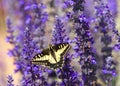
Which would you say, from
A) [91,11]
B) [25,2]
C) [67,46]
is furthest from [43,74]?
[25,2]

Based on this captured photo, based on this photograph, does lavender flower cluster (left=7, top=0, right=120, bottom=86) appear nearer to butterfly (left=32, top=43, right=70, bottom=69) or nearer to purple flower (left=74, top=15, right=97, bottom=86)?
purple flower (left=74, top=15, right=97, bottom=86)

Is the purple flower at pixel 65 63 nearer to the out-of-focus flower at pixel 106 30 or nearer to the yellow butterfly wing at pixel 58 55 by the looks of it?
the yellow butterfly wing at pixel 58 55

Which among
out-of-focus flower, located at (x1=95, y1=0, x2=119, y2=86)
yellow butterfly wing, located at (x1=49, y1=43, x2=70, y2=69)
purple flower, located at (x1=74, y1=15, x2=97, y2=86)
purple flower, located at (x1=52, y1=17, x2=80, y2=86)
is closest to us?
yellow butterfly wing, located at (x1=49, y1=43, x2=70, y2=69)

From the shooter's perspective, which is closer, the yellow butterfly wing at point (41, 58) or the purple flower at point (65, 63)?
the yellow butterfly wing at point (41, 58)

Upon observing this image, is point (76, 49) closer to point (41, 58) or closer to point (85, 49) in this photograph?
point (85, 49)

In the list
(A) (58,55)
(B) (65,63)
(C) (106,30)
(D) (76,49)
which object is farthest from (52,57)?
(C) (106,30)

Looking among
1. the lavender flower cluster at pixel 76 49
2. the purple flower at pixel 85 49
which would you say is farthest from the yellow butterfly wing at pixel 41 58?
the purple flower at pixel 85 49

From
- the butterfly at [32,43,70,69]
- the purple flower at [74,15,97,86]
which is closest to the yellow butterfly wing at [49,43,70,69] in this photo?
the butterfly at [32,43,70,69]

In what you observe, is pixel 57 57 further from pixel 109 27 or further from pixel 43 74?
pixel 109 27

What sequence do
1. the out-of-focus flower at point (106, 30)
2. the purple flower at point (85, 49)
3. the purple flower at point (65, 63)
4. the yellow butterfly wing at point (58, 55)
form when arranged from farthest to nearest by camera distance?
the out-of-focus flower at point (106, 30), the purple flower at point (85, 49), the purple flower at point (65, 63), the yellow butterfly wing at point (58, 55)
